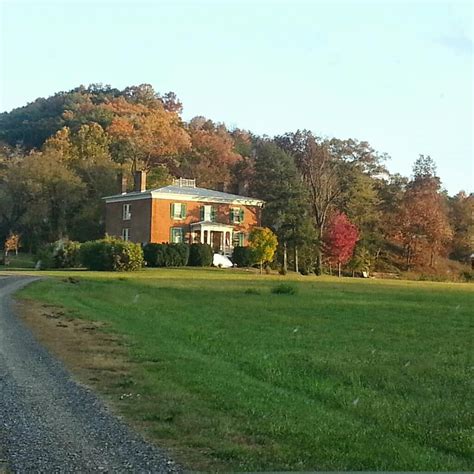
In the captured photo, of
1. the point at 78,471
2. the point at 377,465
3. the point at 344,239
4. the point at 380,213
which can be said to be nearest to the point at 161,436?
the point at 78,471

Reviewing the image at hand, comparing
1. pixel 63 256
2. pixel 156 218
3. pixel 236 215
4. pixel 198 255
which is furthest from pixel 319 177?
pixel 63 256

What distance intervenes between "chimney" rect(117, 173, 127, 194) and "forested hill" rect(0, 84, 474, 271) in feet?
3.46

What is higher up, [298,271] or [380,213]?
[380,213]

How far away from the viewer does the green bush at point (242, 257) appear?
61531 mm

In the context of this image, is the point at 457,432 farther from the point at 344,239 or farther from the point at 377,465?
the point at 344,239

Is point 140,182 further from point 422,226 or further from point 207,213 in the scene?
point 422,226

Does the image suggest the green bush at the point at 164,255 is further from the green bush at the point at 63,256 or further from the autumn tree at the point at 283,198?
the autumn tree at the point at 283,198

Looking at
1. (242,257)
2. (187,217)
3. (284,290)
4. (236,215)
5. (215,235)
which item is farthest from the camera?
(236,215)

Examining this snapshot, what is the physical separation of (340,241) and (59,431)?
59092 mm

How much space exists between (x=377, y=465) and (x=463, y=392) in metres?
4.08

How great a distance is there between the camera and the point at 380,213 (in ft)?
251

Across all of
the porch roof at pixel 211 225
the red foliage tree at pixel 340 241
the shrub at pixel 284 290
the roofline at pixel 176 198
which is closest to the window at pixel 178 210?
the roofline at pixel 176 198

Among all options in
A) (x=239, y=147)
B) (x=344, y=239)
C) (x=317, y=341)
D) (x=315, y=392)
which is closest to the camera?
(x=315, y=392)

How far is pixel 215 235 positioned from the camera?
216 ft
